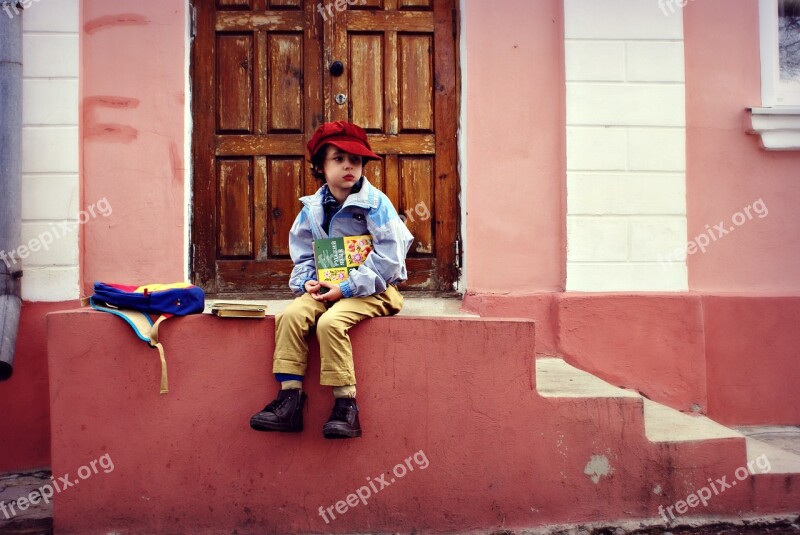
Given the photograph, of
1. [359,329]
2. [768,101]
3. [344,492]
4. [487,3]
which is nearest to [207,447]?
[344,492]

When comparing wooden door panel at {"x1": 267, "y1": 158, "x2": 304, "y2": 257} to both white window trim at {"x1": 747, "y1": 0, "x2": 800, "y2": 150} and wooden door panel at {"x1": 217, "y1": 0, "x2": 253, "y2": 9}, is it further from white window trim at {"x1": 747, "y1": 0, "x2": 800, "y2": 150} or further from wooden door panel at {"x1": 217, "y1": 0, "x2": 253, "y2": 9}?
white window trim at {"x1": 747, "y1": 0, "x2": 800, "y2": 150}

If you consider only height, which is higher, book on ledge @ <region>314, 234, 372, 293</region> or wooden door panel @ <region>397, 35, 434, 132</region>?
wooden door panel @ <region>397, 35, 434, 132</region>

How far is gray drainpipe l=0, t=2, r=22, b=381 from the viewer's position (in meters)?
4.22

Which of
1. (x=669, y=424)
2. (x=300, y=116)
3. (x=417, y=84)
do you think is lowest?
(x=669, y=424)

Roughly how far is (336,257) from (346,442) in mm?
874

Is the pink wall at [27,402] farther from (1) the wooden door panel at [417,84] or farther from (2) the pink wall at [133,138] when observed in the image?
(1) the wooden door panel at [417,84]

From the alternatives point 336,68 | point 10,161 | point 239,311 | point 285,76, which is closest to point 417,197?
point 336,68

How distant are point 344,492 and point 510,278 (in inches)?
70.4

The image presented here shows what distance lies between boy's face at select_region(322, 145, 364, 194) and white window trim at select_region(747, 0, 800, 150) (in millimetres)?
2730

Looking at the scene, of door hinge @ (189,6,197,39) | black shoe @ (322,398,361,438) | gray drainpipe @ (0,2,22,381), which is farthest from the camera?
door hinge @ (189,6,197,39)

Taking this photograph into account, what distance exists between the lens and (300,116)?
15.7ft

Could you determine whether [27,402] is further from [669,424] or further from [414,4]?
[669,424]

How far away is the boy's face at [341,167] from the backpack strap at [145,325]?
3.31 feet

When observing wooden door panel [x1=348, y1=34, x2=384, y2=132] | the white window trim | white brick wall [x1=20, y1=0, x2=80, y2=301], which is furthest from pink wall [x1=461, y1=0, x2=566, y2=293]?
white brick wall [x1=20, y1=0, x2=80, y2=301]
